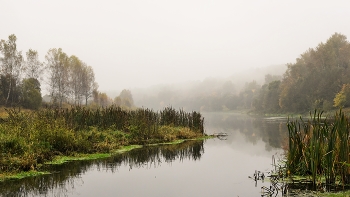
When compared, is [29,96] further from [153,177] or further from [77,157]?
[153,177]

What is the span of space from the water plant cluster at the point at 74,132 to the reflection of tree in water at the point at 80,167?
3.59ft

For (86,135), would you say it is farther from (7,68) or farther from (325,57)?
(325,57)

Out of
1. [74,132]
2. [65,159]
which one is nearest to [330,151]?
[65,159]

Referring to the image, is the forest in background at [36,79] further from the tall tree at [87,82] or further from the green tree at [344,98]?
the green tree at [344,98]

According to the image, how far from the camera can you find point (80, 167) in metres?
11.9

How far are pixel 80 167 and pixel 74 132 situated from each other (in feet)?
11.7

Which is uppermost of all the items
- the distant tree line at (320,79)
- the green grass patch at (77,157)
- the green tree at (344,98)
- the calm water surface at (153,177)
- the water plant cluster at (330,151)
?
the distant tree line at (320,79)

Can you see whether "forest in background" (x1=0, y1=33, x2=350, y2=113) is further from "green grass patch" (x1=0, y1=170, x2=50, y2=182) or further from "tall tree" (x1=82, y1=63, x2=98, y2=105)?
"green grass patch" (x1=0, y1=170, x2=50, y2=182)

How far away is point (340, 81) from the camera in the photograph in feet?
179

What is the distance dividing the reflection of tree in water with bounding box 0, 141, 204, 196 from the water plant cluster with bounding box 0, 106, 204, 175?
1.09m

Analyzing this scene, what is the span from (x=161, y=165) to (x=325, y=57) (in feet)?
190

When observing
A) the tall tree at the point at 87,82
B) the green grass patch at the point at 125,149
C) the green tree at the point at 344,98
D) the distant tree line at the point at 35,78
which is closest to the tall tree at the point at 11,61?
the distant tree line at the point at 35,78

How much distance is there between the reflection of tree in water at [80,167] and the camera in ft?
28.5

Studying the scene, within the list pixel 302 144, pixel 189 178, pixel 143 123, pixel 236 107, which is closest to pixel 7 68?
pixel 143 123
